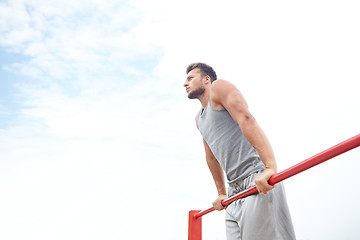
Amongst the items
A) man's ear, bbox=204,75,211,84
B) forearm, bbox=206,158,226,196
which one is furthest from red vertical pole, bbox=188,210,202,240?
man's ear, bbox=204,75,211,84

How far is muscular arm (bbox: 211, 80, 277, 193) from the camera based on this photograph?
4.24 ft

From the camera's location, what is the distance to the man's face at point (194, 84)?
1.93 m

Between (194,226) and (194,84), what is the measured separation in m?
0.92

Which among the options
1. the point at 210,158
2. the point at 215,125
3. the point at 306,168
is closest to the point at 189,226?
the point at 210,158

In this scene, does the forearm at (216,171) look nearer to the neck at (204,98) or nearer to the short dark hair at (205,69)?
the neck at (204,98)

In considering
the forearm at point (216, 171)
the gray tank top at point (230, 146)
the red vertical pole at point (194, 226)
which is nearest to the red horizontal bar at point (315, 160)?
the gray tank top at point (230, 146)

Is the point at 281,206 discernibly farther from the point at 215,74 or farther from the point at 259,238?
the point at 215,74

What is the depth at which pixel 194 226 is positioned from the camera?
2166 millimetres

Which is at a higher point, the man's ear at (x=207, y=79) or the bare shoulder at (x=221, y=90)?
the man's ear at (x=207, y=79)

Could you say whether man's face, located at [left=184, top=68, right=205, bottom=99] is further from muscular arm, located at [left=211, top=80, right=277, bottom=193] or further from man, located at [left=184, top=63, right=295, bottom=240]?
muscular arm, located at [left=211, top=80, right=277, bottom=193]

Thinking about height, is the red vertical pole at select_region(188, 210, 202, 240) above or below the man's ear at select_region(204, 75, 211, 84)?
below

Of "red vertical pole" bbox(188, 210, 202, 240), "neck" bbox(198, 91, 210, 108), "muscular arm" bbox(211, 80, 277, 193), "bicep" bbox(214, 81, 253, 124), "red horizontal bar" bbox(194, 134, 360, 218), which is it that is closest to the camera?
"red horizontal bar" bbox(194, 134, 360, 218)

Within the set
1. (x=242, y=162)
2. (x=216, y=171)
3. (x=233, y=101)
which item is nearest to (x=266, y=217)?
(x=242, y=162)

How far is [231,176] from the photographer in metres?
1.62
